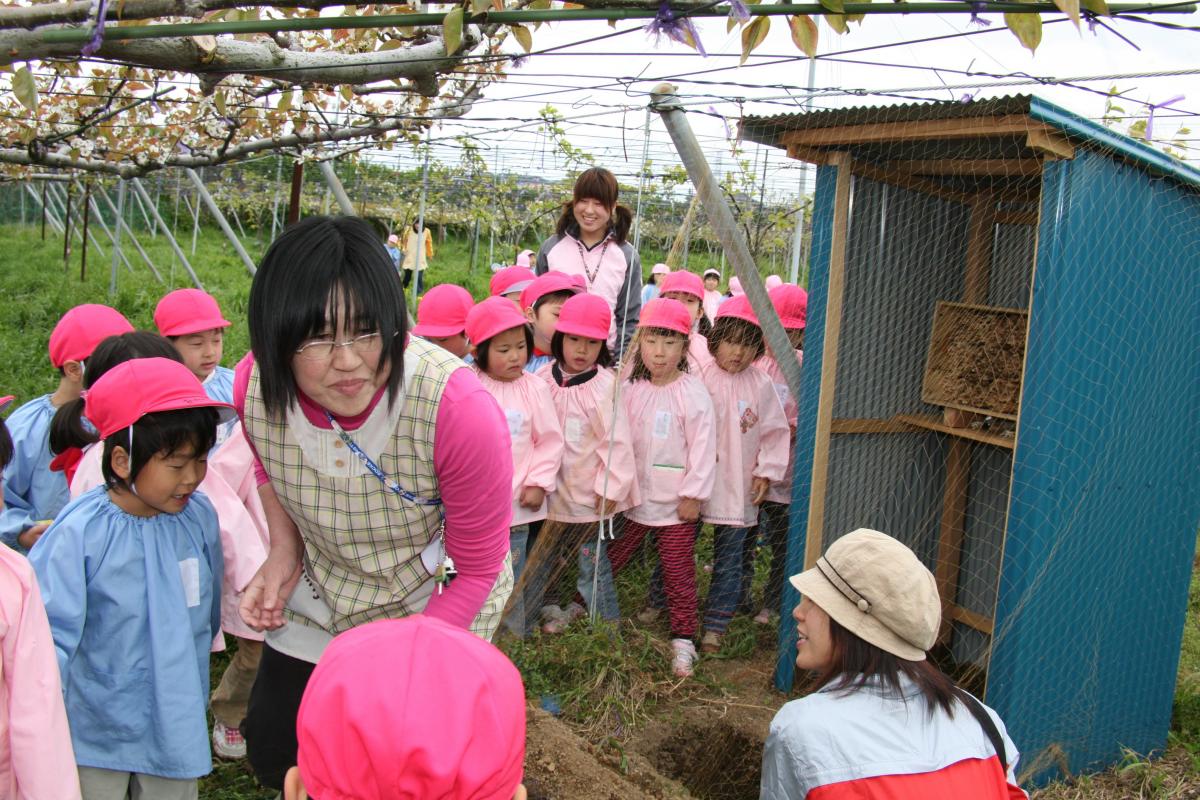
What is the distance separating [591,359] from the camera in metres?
4.24

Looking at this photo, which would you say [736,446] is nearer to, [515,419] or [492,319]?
[515,419]

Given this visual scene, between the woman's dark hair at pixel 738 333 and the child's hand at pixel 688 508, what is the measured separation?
77 cm

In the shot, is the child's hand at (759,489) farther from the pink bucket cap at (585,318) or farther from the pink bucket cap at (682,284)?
the pink bucket cap at (682,284)

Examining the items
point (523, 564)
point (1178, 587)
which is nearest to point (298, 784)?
point (523, 564)

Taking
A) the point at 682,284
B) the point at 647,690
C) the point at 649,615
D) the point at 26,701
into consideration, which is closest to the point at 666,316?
the point at 682,284

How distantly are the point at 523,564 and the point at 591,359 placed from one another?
926 mm

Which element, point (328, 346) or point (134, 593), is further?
point (134, 593)

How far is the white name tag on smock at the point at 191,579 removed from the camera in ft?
8.37

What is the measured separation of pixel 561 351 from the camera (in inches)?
168

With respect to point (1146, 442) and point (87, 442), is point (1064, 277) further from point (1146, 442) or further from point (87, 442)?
point (87, 442)

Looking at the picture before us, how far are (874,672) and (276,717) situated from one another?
1300 mm

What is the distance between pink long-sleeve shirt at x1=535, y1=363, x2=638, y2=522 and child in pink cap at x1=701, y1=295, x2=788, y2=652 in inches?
18.2

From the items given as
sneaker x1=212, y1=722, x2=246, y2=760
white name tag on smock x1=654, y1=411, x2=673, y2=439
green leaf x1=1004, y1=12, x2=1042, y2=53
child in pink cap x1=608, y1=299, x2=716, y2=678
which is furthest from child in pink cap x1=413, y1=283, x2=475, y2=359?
green leaf x1=1004, y1=12, x2=1042, y2=53

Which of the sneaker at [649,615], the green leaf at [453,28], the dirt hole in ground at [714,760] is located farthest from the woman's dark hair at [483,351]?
the green leaf at [453,28]
